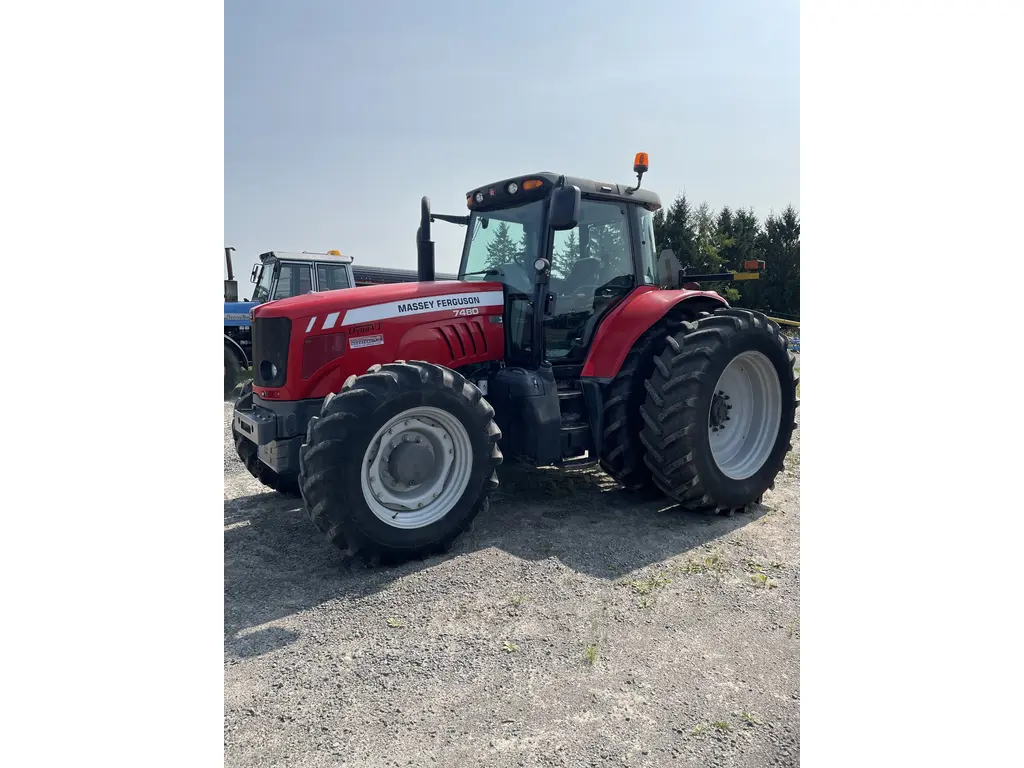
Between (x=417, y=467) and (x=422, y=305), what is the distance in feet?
3.57

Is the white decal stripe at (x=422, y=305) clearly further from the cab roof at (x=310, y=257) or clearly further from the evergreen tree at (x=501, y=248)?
the cab roof at (x=310, y=257)

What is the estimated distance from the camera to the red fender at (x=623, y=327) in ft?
14.3

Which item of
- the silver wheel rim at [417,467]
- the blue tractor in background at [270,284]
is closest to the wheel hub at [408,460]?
the silver wheel rim at [417,467]

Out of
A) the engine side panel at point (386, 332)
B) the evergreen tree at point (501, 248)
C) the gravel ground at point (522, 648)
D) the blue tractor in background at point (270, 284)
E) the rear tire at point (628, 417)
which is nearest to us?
the gravel ground at point (522, 648)

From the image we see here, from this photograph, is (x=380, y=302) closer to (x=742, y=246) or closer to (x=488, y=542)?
(x=488, y=542)

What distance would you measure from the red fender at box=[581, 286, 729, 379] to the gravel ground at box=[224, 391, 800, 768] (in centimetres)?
103

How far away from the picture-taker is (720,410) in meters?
4.55

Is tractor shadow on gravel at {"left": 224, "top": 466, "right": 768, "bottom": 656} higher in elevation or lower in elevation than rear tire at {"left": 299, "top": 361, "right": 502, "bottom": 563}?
lower

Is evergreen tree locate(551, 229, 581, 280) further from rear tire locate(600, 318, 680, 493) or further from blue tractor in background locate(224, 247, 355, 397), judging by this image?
blue tractor in background locate(224, 247, 355, 397)

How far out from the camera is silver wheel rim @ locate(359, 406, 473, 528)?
3.49m

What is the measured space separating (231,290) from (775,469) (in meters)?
9.26

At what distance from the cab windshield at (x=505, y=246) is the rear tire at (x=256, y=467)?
1.73 metres

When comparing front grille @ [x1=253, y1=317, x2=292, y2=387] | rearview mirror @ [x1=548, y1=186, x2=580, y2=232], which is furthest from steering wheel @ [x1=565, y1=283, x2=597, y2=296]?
front grille @ [x1=253, y1=317, x2=292, y2=387]

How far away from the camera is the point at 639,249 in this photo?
4773 millimetres
